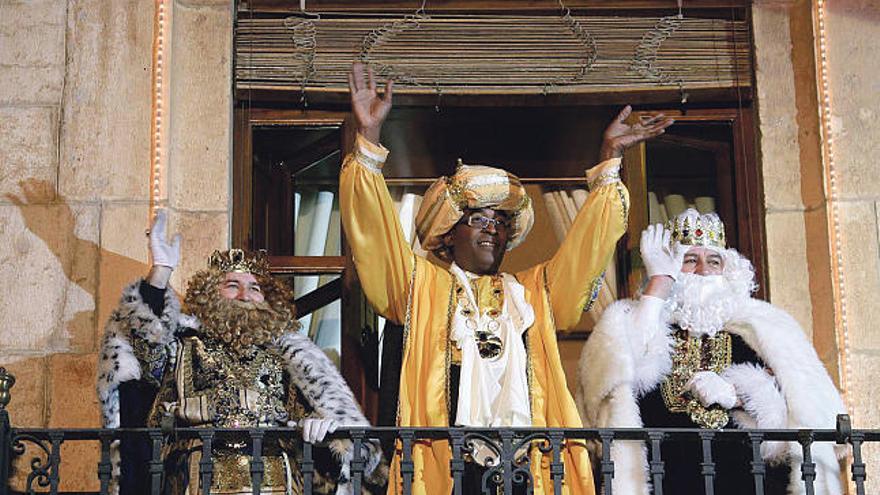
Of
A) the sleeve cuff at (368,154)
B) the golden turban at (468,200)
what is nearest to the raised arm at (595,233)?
the golden turban at (468,200)

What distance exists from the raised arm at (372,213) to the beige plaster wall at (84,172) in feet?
3.16

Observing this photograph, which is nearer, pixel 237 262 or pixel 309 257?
pixel 237 262

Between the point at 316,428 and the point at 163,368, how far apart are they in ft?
2.76

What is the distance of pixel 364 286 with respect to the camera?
735 centimetres

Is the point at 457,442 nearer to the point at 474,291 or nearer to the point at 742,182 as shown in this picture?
the point at 474,291

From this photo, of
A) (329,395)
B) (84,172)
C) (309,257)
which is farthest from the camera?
(309,257)

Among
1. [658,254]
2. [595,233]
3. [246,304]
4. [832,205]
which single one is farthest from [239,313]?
[832,205]

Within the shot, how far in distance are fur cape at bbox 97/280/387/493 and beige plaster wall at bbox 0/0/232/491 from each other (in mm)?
665

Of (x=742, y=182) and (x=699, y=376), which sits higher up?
(x=742, y=182)

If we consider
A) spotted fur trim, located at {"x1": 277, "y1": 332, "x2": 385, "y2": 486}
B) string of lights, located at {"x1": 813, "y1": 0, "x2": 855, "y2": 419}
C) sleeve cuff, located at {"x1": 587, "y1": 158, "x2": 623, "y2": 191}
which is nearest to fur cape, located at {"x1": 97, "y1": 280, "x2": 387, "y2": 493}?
spotted fur trim, located at {"x1": 277, "y1": 332, "x2": 385, "y2": 486}

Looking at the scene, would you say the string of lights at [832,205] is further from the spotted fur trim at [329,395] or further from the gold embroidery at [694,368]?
the spotted fur trim at [329,395]

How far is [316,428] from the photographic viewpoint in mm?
6590

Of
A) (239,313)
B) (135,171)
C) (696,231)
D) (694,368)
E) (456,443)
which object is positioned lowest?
(456,443)

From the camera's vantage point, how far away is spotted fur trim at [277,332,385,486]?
6953 millimetres
